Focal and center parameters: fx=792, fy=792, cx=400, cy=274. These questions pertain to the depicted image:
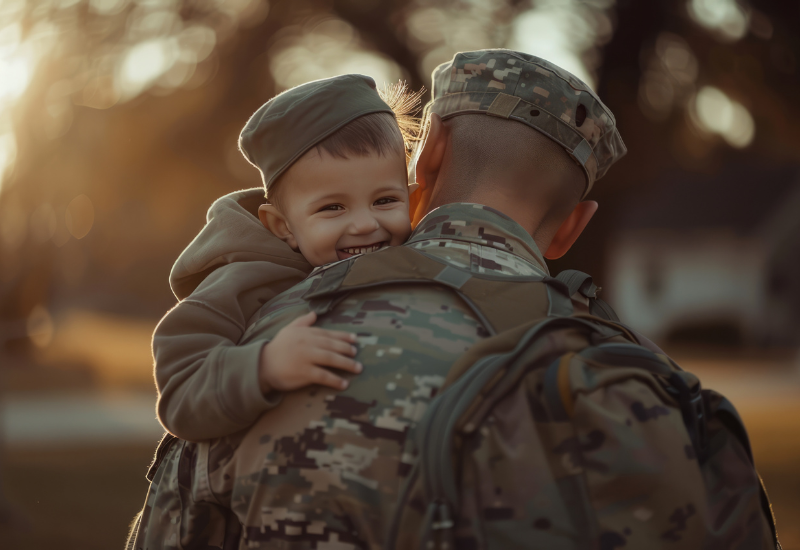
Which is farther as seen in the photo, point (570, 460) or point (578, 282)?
point (578, 282)

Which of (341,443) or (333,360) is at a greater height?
(333,360)

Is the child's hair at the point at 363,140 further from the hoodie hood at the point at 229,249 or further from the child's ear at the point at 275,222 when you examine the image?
the hoodie hood at the point at 229,249

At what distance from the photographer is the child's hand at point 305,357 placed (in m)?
1.57

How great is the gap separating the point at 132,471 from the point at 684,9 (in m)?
12.5

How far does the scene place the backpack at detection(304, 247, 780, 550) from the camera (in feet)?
4.77

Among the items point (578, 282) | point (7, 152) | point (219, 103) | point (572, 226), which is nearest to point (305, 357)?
point (578, 282)

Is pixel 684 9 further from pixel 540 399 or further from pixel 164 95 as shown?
pixel 540 399

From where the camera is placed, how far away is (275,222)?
2.31m

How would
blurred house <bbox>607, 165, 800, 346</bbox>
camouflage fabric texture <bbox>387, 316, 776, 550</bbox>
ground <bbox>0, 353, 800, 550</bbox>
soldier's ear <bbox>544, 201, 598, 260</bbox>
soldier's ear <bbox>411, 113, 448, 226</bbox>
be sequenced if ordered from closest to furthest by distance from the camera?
camouflage fabric texture <bbox>387, 316, 776, 550</bbox>, soldier's ear <bbox>411, 113, 448, 226</bbox>, soldier's ear <bbox>544, 201, 598, 260</bbox>, ground <bbox>0, 353, 800, 550</bbox>, blurred house <bbox>607, 165, 800, 346</bbox>

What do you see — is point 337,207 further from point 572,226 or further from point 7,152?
point 7,152

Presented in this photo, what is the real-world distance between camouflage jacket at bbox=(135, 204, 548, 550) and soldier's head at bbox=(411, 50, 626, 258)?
49cm

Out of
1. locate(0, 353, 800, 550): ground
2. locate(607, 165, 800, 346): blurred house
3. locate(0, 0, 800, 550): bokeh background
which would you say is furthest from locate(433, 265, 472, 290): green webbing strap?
locate(607, 165, 800, 346): blurred house

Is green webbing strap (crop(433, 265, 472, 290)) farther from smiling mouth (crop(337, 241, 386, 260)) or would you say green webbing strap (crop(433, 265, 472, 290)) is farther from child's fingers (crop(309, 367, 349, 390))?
smiling mouth (crop(337, 241, 386, 260))

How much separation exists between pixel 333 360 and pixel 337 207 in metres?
0.77
